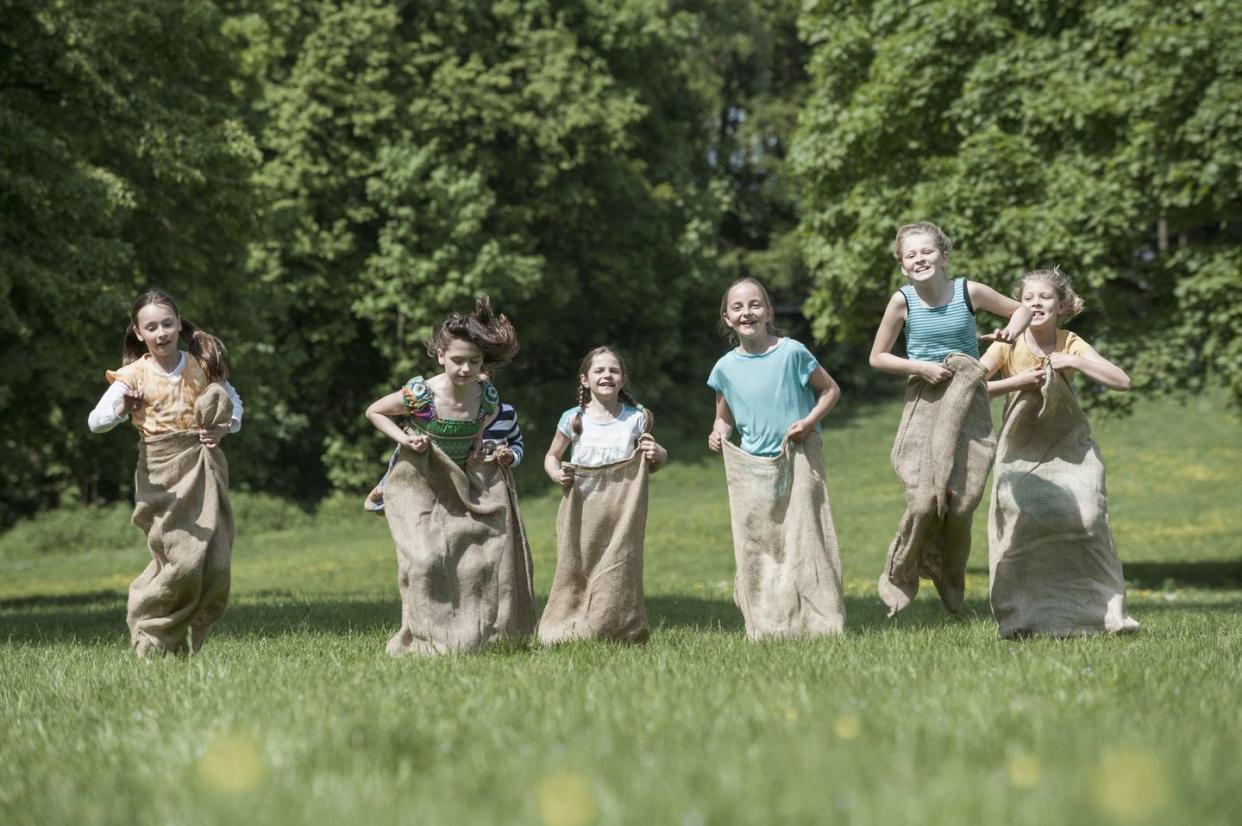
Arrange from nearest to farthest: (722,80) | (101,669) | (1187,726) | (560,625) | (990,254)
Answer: (1187,726)
(101,669)
(560,625)
(990,254)
(722,80)

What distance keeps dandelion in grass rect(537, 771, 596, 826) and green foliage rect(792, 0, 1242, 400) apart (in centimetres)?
1591

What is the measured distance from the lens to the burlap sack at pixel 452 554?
8672 mm

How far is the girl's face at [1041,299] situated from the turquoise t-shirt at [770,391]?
4.32 ft

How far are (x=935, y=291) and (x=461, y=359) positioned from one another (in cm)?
295

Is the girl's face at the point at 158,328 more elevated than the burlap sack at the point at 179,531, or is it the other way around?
the girl's face at the point at 158,328

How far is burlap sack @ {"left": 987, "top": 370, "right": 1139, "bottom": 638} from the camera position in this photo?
8.44 meters

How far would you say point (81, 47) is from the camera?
54.2 ft

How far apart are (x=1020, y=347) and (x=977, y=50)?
13.4 m

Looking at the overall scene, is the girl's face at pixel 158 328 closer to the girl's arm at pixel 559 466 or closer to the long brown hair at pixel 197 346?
the long brown hair at pixel 197 346

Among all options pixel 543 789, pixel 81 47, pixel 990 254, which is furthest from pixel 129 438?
pixel 543 789

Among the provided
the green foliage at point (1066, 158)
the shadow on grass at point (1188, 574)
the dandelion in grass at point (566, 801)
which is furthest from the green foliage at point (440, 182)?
the dandelion in grass at point (566, 801)

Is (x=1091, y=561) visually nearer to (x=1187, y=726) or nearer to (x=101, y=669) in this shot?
(x=1187, y=726)

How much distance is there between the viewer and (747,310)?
9062 mm

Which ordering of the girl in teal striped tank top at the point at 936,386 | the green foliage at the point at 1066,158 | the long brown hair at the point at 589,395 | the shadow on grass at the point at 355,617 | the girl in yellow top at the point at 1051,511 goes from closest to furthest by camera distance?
the girl in yellow top at the point at 1051,511
the girl in teal striped tank top at the point at 936,386
the long brown hair at the point at 589,395
the shadow on grass at the point at 355,617
the green foliage at the point at 1066,158
